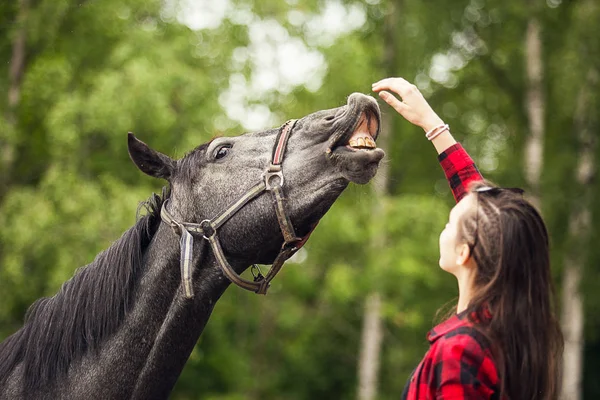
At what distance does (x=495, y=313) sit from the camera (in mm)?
1947

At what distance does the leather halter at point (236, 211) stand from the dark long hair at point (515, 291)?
973mm

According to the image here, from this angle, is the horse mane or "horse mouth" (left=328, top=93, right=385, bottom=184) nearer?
"horse mouth" (left=328, top=93, right=385, bottom=184)

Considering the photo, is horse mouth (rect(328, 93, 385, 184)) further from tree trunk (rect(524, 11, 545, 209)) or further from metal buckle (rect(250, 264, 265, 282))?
tree trunk (rect(524, 11, 545, 209))

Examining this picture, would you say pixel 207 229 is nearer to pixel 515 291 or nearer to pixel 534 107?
pixel 515 291

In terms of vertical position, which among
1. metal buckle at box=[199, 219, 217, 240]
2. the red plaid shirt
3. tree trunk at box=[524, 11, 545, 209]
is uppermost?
tree trunk at box=[524, 11, 545, 209]

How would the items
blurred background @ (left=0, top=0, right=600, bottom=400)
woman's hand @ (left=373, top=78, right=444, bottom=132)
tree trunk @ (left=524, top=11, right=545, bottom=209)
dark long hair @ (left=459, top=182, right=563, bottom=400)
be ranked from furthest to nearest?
tree trunk @ (left=524, top=11, right=545, bottom=209) → blurred background @ (left=0, top=0, right=600, bottom=400) → woman's hand @ (left=373, top=78, right=444, bottom=132) → dark long hair @ (left=459, top=182, right=563, bottom=400)

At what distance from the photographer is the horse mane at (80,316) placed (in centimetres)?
287

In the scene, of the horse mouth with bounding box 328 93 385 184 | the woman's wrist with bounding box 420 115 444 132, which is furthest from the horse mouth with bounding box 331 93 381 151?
the woman's wrist with bounding box 420 115 444 132

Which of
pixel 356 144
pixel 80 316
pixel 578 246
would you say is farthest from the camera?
pixel 578 246

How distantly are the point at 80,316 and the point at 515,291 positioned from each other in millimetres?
1813

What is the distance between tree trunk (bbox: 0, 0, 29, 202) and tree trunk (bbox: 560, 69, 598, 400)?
10.4 metres

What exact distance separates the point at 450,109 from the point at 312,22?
4.39m

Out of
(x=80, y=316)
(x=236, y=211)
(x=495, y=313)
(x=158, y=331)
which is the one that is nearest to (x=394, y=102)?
(x=236, y=211)

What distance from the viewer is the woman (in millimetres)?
1854
